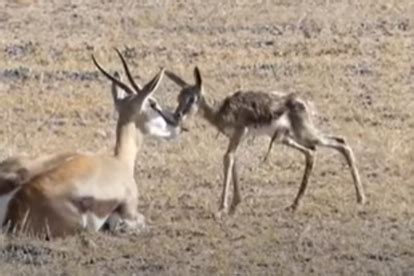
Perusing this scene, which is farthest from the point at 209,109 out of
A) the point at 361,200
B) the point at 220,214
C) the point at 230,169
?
the point at 361,200

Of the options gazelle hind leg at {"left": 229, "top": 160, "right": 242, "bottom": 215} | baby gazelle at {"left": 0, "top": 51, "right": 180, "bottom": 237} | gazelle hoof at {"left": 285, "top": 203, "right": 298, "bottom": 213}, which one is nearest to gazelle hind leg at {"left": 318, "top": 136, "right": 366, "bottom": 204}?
gazelle hoof at {"left": 285, "top": 203, "right": 298, "bottom": 213}

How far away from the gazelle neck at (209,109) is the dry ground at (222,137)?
59 cm

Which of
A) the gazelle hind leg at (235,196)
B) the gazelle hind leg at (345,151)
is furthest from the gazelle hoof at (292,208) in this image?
the gazelle hind leg at (345,151)

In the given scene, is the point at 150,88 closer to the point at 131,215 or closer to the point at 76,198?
the point at 131,215

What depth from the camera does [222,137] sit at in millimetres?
15086

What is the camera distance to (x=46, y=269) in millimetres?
9961

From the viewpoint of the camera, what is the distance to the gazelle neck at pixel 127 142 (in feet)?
39.9

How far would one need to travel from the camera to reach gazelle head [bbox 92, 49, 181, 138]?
489 inches

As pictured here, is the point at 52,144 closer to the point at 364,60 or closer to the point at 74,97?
the point at 74,97

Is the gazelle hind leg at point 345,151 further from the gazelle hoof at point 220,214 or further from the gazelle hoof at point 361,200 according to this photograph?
the gazelle hoof at point 220,214

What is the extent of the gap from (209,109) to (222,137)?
261 cm

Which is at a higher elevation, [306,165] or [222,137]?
[306,165]

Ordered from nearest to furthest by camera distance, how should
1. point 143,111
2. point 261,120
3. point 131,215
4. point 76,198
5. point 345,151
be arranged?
point 76,198, point 131,215, point 261,120, point 143,111, point 345,151

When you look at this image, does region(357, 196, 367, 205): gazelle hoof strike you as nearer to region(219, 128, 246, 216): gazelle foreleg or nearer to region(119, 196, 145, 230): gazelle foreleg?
region(219, 128, 246, 216): gazelle foreleg
